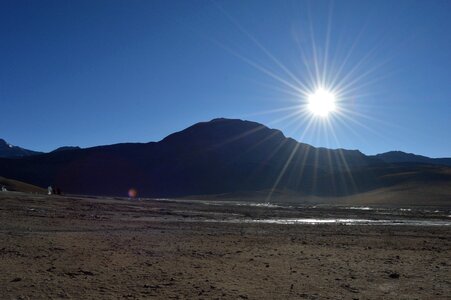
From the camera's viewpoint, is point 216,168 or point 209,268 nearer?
point 209,268

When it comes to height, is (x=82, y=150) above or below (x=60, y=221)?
above

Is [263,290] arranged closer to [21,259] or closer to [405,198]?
[21,259]

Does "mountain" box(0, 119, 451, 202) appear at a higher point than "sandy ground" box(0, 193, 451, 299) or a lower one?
higher

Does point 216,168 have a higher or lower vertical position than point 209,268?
higher

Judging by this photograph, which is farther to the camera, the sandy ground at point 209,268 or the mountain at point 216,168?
the mountain at point 216,168

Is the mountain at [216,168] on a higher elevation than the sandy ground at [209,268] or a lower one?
higher

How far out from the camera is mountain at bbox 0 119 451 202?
135125 mm

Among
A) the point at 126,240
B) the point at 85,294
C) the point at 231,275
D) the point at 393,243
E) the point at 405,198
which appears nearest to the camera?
the point at 85,294

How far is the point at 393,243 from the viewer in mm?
20891

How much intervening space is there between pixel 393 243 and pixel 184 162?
5957 inches

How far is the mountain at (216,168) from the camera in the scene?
13512 centimetres

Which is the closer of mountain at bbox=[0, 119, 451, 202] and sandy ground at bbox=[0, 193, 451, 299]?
sandy ground at bbox=[0, 193, 451, 299]

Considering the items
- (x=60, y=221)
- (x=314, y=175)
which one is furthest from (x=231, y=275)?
(x=314, y=175)

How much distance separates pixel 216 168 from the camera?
536ft
